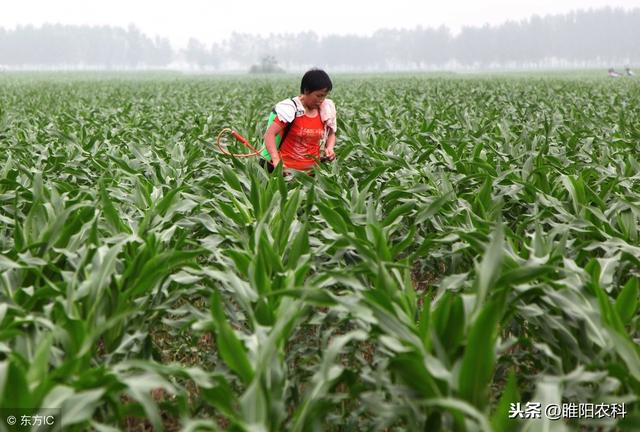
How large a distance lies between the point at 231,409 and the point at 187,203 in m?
1.79

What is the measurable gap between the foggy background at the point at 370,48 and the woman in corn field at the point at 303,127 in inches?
5769

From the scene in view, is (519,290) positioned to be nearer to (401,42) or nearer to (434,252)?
(434,252)

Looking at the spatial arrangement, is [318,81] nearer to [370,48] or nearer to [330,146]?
[330,146]

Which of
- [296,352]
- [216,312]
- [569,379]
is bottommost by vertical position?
[296,352]

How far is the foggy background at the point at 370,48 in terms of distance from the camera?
154 meters

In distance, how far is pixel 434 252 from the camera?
3.33 meters

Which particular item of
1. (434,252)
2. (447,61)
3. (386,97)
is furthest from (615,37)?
(434,252)

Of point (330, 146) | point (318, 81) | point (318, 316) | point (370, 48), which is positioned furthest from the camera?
point (370, 48)

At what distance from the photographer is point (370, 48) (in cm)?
17312

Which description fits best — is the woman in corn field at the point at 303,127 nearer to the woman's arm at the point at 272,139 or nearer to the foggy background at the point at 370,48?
the woman's arm at the point at 272,139

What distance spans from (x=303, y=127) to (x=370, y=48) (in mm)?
174399

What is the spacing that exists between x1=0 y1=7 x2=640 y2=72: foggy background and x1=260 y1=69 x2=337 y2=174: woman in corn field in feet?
481

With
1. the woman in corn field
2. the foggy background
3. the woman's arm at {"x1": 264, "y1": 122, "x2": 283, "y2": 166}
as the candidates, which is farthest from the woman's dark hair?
the foggy background

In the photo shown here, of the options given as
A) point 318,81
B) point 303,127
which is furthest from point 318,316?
point 303,127
